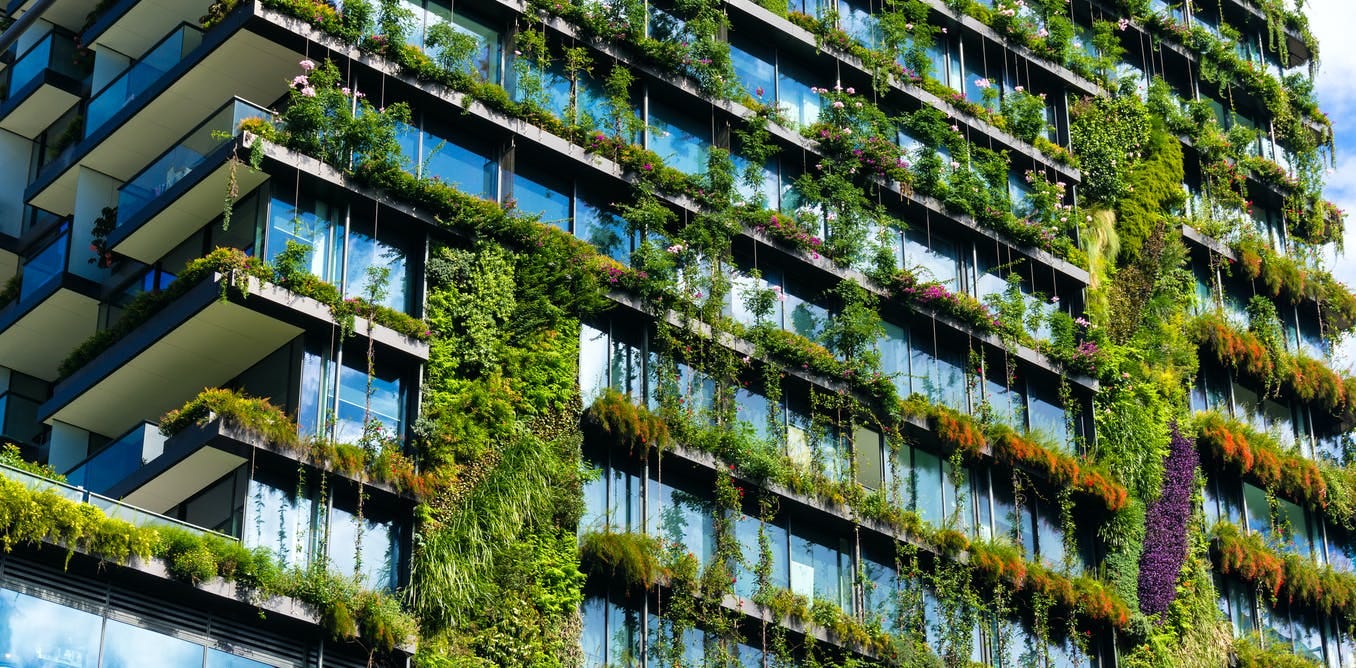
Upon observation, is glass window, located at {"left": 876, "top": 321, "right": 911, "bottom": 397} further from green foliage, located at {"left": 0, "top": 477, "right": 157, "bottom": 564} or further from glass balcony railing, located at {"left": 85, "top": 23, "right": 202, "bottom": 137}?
green foliage, located at {"left": 0, "top": 477, "right": 157, "bottom": 564}

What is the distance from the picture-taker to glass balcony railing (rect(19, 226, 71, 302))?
45.1 meters

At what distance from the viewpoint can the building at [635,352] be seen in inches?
1551

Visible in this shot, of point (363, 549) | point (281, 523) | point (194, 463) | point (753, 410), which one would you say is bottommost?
point (363, 549)

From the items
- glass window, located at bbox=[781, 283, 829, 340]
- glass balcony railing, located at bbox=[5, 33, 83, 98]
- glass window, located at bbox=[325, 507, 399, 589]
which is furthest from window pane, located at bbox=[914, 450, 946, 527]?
glass balcony railing, located at bbox=[5, 33, 83, 98]

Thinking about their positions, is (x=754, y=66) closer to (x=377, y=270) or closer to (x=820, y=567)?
(x=820, y=567)

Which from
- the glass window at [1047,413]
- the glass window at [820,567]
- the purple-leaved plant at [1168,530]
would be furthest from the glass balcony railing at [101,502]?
the purple-leaved plant at [1168,530]

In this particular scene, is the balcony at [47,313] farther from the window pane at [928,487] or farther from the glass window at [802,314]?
the window pane at [928,487]

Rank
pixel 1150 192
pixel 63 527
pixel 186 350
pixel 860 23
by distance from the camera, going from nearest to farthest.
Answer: pixel 63 527 < pixel 186 350 < pixel 860 23 < pixel 1150 192

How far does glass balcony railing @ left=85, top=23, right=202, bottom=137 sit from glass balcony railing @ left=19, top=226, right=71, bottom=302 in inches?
95.4

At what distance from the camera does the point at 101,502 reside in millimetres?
35781

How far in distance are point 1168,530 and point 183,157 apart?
935 inches

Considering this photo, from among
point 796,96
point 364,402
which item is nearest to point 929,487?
point 796,96

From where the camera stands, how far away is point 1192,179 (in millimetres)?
60000

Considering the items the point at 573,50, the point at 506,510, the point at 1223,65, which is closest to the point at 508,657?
the point at 506,510
